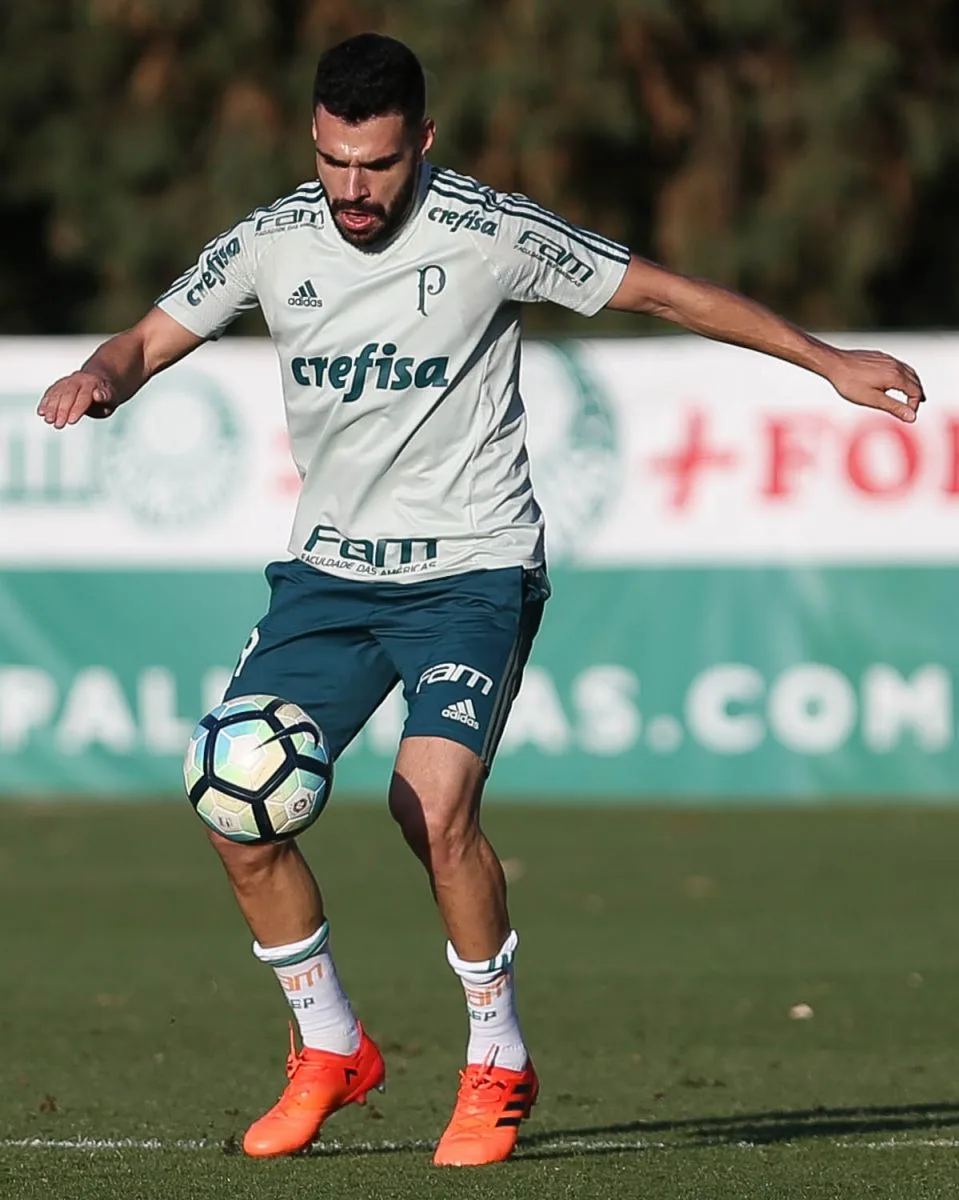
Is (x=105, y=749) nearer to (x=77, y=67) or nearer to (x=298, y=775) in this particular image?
(x=298, y=775)

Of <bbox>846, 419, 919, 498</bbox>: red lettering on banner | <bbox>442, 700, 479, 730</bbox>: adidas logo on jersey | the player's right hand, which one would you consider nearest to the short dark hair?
the player's right hand

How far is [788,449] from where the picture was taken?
1494cm

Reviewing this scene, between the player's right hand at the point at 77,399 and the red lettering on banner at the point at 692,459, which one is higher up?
the player's right hand at the point at 77,399

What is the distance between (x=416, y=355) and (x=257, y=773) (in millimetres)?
1052

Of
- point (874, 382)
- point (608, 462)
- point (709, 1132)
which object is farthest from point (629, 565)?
point (874, 382)

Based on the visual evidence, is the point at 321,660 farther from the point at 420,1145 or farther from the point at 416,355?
the point at 420,1145

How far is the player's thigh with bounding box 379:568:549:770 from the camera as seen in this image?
6375 mm

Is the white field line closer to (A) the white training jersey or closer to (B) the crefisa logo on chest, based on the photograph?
(A) the white training jersey

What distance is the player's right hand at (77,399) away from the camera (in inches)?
245

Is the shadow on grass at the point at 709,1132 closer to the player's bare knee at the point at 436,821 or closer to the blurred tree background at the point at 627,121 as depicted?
the player's bare knee at the point at 436,821

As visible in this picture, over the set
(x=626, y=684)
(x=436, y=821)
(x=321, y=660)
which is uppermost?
(x=321, y=660)

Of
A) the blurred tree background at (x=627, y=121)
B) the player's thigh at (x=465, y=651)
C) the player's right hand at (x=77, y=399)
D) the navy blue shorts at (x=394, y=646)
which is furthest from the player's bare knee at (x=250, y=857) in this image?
the blurred tree background at (x=627, y=121)

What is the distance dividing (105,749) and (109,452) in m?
1.67

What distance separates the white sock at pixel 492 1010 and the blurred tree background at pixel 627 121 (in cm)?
1617
